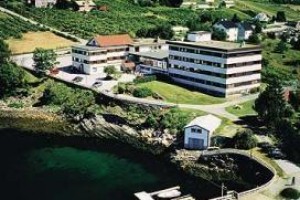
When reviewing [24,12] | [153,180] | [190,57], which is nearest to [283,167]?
[153,180]

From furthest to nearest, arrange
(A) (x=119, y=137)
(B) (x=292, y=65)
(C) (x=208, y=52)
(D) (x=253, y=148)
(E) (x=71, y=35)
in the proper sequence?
(E) (x=71, y=35)
(B) (x=292, y=65)
(C) (x=208, y=52)
(A) (x=119, y=137)
(D) (x=253, y=148)

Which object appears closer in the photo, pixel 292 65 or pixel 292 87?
pixel 292 87

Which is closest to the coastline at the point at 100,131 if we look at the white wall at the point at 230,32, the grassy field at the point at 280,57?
the grassy field at the point at 280,57

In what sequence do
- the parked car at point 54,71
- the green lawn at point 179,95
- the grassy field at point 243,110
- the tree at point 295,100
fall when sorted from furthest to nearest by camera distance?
the parked car at point 54,71 < the green lawn at point 179,95 < the tree at point 295,100 < the grassy field at point 243,110

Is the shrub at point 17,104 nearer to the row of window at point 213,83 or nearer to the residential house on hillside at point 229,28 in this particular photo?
the row of window at point 213,83

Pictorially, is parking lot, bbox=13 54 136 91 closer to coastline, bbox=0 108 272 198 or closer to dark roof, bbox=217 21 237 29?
coastline, bbox=0 108 272 198

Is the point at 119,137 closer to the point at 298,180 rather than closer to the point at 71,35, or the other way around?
the point at 298,180
